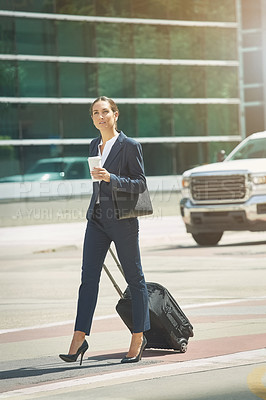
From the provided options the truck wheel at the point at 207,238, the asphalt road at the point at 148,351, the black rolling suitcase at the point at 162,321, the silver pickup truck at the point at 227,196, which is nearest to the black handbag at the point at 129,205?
the black rolling suitcase at the point at 162,321

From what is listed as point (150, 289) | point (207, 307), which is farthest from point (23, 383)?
point (207, 307)

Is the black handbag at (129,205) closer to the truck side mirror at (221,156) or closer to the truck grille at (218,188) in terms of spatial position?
the truck grille at (218,188)

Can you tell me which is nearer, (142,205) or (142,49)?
(142,205)

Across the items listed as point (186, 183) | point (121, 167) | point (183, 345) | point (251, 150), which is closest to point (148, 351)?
point (183, 345)

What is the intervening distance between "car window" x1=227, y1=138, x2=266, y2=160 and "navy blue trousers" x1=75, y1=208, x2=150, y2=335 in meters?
12.4

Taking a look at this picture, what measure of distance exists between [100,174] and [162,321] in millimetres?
1282

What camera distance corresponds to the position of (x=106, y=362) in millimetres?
7629

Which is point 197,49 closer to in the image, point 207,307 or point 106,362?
point 207,307

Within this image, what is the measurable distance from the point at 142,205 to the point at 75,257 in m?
12.1

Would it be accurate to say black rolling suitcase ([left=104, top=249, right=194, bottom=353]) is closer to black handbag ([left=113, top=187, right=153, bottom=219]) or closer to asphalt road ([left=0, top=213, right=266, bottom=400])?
asphalt road ([left=0, top=213, right=266, bottom=400])

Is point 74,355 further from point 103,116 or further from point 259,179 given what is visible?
point 259,179

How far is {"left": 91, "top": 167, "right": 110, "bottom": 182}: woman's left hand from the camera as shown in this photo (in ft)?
23.9

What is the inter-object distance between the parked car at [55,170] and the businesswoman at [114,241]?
3012 centimetres

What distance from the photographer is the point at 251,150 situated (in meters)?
20.1
